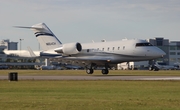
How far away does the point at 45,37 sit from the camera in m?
69.8

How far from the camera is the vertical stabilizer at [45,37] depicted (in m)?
69.3

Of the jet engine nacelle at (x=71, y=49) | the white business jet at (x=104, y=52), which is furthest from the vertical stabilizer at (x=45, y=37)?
the jet engine nacelle at (x=71, y=49)

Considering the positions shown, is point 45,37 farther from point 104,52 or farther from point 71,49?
point 104,52

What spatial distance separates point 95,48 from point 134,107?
44363 mm

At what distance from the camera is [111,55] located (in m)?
61.0

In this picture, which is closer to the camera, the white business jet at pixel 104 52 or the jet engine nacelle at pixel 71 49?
the white business jet at pixel 104 52

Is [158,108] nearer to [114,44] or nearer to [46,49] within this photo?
[114,44]

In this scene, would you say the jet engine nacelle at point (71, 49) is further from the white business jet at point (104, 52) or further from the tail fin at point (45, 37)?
the tail fin at point (45, 37)

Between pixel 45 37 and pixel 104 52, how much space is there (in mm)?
12789

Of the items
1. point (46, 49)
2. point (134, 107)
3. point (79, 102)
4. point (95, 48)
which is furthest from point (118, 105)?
point (46, 49)

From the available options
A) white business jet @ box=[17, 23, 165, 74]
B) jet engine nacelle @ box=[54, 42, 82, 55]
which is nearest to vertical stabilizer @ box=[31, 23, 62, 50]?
white business jet @ box=[17, 23, 165, 74]

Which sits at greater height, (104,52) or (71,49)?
(71,49)

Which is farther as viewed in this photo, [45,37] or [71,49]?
[45,37]

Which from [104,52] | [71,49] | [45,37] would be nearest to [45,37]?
[45,37]
